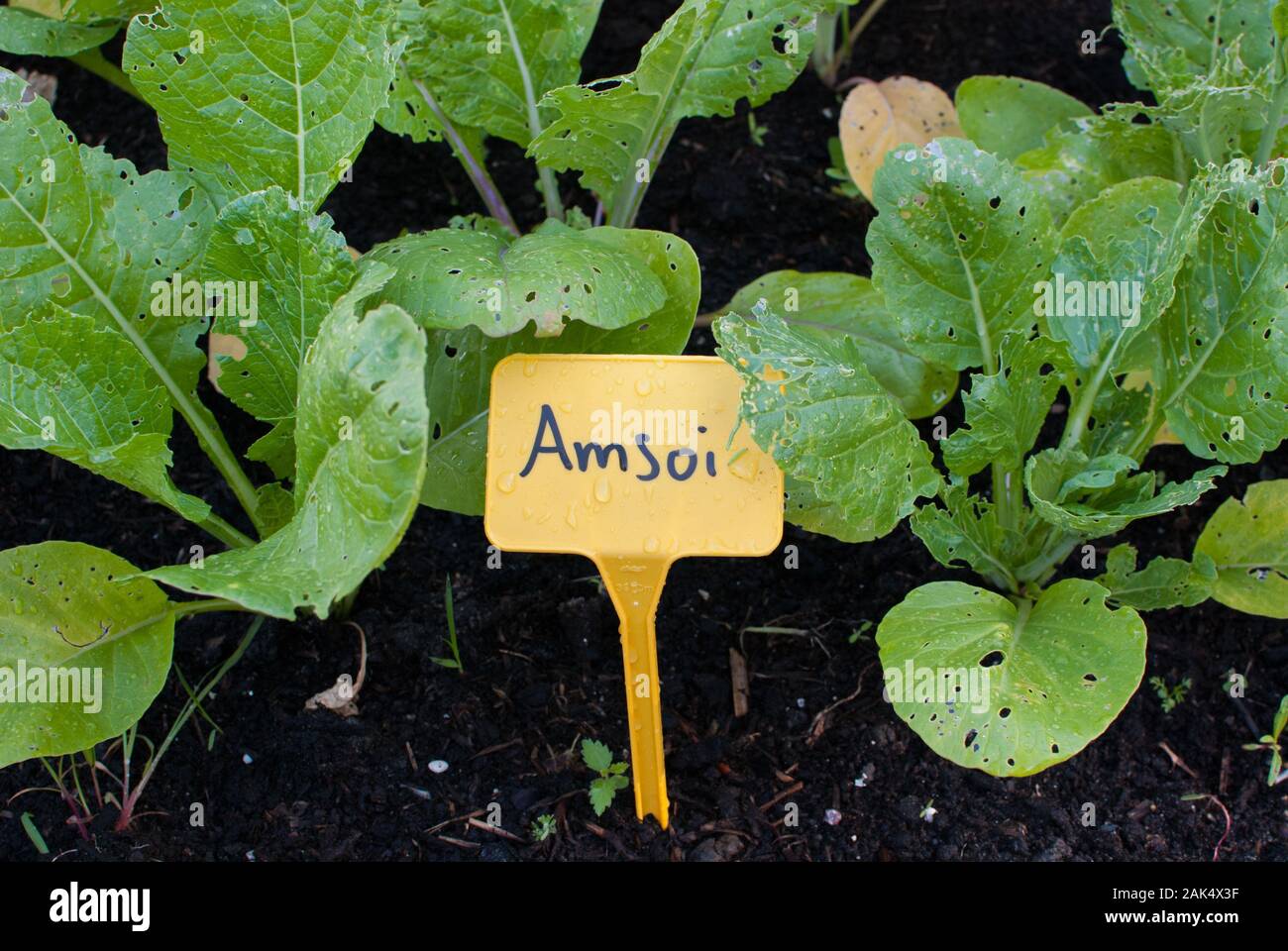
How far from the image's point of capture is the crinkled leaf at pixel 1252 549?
156cm

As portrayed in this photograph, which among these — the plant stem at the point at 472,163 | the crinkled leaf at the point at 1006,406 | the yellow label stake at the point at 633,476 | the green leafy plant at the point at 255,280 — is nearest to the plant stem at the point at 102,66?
the green leafy plant at the point at 255,280

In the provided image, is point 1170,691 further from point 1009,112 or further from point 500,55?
point 500,55

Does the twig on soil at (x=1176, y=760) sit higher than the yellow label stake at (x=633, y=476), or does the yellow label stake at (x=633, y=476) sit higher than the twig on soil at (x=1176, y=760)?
the yellow label stake at (x=633, y=476)

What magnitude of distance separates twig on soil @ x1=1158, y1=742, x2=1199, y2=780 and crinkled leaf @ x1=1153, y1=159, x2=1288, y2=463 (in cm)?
41

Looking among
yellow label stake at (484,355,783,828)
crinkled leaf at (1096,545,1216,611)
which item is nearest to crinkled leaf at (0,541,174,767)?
yellow label stake at (484,355,783,828)

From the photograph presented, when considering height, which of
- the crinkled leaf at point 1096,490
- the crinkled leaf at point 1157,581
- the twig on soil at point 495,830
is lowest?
the twig on soil at point 495,830

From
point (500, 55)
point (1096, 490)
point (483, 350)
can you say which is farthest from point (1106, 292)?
point (500, 55)

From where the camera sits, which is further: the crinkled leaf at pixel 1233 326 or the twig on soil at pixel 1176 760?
the twig on soil at pixel 1176 760

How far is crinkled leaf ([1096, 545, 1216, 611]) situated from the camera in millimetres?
1503

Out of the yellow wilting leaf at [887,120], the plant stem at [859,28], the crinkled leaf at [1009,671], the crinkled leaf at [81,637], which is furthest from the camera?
the plant stem at [859,28]

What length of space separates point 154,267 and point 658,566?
0.79 m

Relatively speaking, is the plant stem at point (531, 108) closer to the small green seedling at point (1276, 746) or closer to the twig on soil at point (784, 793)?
the twig on soil at point (784, 793)

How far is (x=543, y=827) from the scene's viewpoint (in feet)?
4.84
